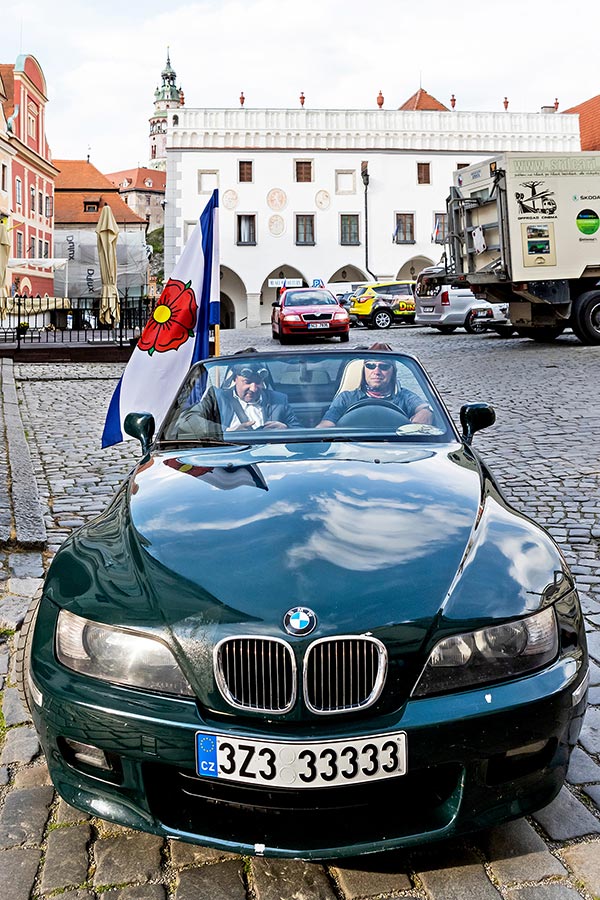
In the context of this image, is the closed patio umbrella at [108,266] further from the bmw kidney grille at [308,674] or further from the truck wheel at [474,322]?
the bmw kidney grille at [308,674]

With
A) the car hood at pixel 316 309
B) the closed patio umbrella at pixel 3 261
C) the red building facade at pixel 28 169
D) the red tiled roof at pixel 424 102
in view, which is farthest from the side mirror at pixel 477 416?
the red tiled roof at pixel 424 102

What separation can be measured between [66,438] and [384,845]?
27.4 ft

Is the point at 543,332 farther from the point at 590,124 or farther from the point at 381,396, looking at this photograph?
the point at 590,124

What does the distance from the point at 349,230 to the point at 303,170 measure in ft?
14.1

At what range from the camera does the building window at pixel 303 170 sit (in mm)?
54688

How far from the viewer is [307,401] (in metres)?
4.44

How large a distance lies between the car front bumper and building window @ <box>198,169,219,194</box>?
5410cm

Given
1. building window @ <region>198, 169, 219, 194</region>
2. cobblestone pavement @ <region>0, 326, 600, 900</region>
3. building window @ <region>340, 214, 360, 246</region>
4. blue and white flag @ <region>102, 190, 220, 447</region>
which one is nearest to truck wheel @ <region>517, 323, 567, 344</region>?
blue and white flag @ <region>102, 190, 220, 447</region>

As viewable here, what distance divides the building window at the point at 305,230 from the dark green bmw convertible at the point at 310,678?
5378 cm

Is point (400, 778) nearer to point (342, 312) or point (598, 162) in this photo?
point (598, 162)

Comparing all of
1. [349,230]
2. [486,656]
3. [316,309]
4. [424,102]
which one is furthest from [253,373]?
[424,102]

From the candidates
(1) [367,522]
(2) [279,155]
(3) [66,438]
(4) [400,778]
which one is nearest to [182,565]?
(1) [367,522]

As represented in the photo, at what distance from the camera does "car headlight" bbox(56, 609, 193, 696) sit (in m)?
2.39

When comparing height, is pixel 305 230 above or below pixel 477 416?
above
